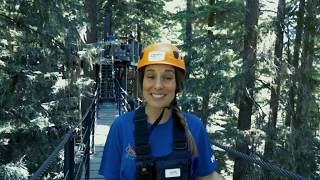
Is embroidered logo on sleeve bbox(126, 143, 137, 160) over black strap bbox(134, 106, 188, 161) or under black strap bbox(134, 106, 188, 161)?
under

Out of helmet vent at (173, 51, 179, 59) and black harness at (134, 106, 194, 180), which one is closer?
black harness at (134, 106, 194, 180)

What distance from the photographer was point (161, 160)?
2.20m

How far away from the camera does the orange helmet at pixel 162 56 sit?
92.3 inches

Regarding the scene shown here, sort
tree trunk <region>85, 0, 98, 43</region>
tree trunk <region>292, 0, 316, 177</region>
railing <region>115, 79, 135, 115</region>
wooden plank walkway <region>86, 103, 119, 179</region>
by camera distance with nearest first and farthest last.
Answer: wooden plank walkway <region>86, 103, 119, 179</region>
railing <region>115, 79, 135, 115</region>
tree trunk <region>292, 0, 316, 177</region>
tree trunk <region>85, 0, 98, 43</region>

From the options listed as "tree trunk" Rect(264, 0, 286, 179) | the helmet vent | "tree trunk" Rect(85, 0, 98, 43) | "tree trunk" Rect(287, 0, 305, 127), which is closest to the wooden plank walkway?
"tree trunk" Rect(85, 0, 98, 43)

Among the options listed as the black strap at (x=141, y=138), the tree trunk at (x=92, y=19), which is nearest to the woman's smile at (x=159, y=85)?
the black strap at (x=141, y=138)

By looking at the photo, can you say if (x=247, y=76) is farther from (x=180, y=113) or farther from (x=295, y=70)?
(x=180, y=113)

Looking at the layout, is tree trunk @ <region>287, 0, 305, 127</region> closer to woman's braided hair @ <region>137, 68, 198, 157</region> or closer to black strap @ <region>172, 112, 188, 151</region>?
woman's braided hair @ <region>137, 68, 198, 157</region>

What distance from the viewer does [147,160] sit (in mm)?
2197

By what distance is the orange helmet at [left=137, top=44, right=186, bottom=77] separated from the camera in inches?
92.3

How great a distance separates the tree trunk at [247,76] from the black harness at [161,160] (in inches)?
367

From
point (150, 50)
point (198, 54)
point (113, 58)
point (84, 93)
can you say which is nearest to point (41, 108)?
point (84, 93)

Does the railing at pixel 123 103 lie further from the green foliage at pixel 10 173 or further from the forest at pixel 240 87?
the green foliage at pixel 10 173

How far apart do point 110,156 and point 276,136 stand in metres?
10.5
